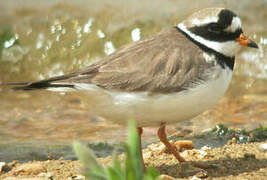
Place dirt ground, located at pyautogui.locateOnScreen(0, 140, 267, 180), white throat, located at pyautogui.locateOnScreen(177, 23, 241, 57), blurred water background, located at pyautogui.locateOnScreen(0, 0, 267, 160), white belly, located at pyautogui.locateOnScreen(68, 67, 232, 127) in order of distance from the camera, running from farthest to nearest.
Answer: blurred water background, located at pyautogui.locateOnScreen(0, 0, 267, 160), white throat, located at pyautogui.locateOnScreen(177, 23, 241, 57), dirt ground, located at pyautogui.locateOnScreen(0, 140, 267, 180), white belly, located at pyautogui.locateOnScreen(68, 67, 232, 127)

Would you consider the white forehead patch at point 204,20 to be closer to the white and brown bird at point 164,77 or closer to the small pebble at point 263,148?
the white and brown bird at point 164,77

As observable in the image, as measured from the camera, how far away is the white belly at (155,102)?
4434mm

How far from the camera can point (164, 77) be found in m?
4.56

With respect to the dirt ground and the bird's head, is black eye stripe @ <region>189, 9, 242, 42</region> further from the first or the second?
the dirt ground

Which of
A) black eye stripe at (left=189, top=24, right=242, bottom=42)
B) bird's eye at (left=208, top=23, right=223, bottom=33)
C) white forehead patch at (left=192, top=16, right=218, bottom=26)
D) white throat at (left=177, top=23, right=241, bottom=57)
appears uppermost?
white forehead patch at (left=192, top=16, right=218, bottom=26)

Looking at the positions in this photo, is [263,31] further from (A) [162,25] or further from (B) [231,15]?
(B) [231,15]

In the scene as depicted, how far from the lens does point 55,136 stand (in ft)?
23.2

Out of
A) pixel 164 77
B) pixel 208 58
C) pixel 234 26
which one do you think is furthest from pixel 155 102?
pixel 234 26

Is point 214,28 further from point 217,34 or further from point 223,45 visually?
point 223,45

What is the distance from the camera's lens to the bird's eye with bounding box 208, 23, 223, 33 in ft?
15.8

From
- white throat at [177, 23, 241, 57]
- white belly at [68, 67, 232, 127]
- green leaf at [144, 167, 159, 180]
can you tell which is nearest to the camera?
Result: green leaf at [144, 167, 159, 180]

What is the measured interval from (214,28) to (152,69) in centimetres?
79

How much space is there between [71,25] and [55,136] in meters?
4.28

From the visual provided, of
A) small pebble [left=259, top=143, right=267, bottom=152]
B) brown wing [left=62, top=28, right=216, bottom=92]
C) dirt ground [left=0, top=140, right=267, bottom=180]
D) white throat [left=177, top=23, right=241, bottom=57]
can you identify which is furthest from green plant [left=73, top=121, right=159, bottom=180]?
small pebble [left=259, top=143, right=267, bottom=152]
